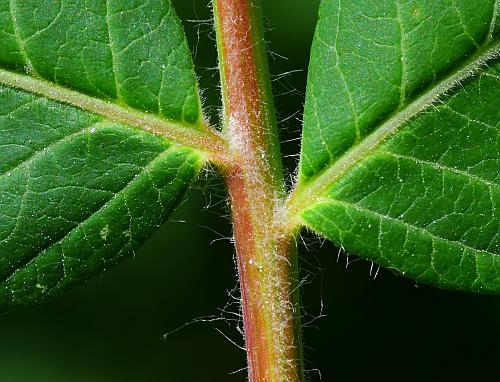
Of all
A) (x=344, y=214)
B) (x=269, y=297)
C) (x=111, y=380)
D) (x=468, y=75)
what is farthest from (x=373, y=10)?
(x=111, y=380)

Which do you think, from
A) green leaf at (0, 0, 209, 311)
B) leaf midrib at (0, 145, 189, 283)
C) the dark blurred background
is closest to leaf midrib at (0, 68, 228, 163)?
green leaf at (0, 0, 209, 311)

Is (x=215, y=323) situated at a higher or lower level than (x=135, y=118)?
lower

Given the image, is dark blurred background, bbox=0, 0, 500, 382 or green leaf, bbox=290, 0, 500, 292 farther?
dark blurred background, bbox=0, 0, 500, 382

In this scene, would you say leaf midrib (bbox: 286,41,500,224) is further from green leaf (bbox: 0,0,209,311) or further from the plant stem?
green leaf (bbox: 0,0,209,311)

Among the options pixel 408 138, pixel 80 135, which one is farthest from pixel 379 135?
pixel 80 135

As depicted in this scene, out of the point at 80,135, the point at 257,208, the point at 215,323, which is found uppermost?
the point at 80,135

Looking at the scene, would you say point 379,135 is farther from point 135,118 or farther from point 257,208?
point 135,118

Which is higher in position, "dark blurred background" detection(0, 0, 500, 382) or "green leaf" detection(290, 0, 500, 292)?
"green leaf" detection(290, 0, 500, 292)
